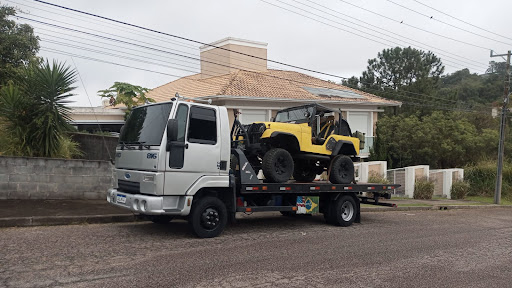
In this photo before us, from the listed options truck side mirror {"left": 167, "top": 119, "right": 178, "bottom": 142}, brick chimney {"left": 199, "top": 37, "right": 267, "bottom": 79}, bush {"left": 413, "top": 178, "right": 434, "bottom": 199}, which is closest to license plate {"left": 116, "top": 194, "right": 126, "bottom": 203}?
truck side mirror {"left": 167, "top": 119, "right": 178, "bottom": 142}

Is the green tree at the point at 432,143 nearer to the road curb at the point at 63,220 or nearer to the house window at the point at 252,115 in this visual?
the house window at the point at 252,115

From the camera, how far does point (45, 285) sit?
200 inches

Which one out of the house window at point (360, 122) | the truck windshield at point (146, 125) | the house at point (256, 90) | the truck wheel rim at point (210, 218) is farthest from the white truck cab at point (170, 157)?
the house window at point (360, 122)

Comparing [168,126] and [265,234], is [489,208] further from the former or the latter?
[168,126]

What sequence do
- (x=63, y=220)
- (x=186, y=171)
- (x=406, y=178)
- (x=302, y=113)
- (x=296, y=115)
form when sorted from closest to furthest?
(x=186, y=171), (x=63, y=220), (x=302, y=113), (x=296, y=115), (x=406, y=178)

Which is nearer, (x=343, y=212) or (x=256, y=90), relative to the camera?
(x=343, y=212)

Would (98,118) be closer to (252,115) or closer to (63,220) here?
(252,115)

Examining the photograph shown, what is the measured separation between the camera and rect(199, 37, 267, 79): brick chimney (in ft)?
82.3

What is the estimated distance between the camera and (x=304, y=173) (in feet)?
36.5

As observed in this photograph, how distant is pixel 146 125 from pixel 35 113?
501 centimetres

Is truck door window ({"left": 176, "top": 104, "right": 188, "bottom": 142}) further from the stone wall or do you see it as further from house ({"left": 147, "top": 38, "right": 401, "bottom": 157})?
house ({"left": 147, "top": 38, "right": 401, "bottom": 157})

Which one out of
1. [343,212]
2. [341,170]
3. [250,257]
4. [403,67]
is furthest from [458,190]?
[403,67]

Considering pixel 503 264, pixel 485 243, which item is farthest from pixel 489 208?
pixel 503 264

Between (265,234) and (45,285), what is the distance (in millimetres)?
4777
